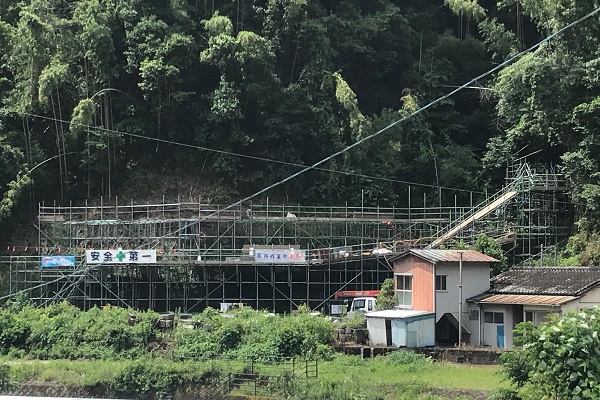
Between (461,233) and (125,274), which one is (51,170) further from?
(461,233)

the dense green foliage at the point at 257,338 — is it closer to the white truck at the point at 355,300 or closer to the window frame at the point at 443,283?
the window frame at the point at 443,283

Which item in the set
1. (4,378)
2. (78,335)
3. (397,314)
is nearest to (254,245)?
(78,335)

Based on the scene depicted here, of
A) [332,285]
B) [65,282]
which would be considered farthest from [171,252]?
[332,285]

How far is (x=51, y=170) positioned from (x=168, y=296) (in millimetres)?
10827

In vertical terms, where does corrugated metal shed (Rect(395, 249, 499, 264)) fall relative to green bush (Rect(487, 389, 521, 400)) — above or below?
above

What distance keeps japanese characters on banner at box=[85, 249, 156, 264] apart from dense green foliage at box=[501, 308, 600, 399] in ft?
65.8

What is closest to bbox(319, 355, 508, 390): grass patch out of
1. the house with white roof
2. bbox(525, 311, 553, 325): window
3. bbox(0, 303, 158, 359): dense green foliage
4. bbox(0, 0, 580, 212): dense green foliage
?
bbox(525, 311, 553, 325): window

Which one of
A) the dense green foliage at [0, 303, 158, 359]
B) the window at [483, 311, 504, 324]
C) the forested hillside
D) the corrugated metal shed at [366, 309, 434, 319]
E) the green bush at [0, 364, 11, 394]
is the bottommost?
the green bush at [0, 364, 11, 394]

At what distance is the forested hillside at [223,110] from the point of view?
122ft

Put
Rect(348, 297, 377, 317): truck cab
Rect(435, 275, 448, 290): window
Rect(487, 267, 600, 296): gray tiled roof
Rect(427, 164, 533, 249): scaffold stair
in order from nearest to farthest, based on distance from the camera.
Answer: Rect(487, 267, 600, 296): gray tiled roof, Rect(435, 275, 448, 290): window, Rect(348, 297, 377, 317): truck cab, Rect(427, 164, 533, 249): scaffold stair

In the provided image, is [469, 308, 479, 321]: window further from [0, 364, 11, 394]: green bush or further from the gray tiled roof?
[0, 364, 11, 394]: green bush

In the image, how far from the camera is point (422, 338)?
2462 cm

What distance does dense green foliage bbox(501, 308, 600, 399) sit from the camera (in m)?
11.8

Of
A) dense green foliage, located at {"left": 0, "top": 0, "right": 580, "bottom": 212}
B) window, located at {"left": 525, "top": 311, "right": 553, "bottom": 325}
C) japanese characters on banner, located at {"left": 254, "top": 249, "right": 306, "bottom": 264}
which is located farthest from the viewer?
dense green foliage, located at {"left": 0, "top": 0, "right": 580, "bottom": 212}
